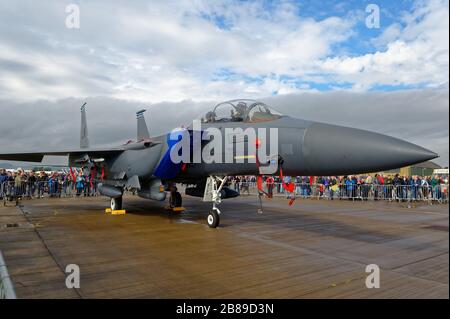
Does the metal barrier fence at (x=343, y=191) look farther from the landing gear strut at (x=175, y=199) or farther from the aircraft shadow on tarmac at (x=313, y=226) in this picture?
the aircraft shadow on tarmac at (x=313, y=226)

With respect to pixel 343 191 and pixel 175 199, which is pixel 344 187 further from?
pixel 175 199

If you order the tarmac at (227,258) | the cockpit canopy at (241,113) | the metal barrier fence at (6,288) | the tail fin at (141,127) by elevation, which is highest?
the tail fin at (141,127)

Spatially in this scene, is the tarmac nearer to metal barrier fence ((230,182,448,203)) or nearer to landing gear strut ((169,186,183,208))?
landing gear strut ((169,186,183,208))

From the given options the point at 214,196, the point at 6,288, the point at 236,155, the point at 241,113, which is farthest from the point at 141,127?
the point at 6,288

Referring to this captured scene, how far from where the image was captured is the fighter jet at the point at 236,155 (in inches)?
184

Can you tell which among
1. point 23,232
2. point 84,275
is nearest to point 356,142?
point 84,275

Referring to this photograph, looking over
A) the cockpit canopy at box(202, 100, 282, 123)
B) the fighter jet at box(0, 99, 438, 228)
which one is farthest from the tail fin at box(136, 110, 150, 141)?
the cockpit canopy at box(202, 100, 282, 123)

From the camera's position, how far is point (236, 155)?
6.65 m

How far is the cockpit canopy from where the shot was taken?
6556mm

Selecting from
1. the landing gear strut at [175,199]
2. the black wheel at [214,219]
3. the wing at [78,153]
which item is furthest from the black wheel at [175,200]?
the black wheel at [214,219]

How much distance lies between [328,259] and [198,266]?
198 cm

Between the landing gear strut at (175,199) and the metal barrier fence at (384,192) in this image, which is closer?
the landing gear strut at (175,199)

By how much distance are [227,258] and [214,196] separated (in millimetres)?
2770
